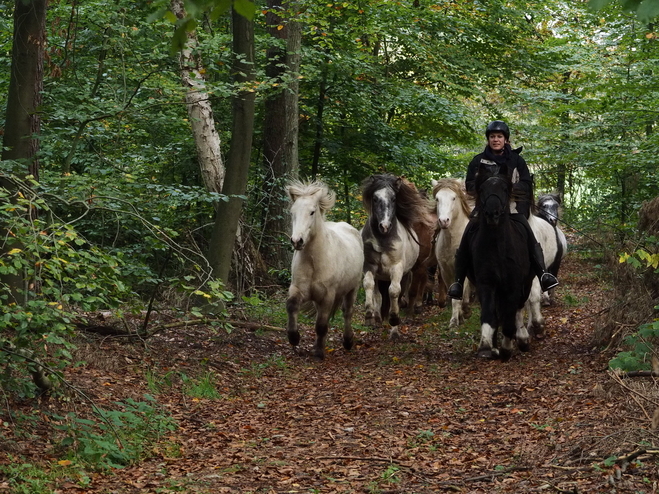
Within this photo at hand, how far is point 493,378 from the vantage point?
8914mm

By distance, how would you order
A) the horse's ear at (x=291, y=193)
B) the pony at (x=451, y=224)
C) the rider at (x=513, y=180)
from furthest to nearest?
the pony at (x=451, y=224), the horse's ear at (x=291, y=193), the rider at (x=513, y=180)

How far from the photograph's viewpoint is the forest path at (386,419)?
17.6ft

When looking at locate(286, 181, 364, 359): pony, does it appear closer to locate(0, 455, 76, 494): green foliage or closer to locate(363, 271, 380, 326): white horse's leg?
locate(363, 271, 380, 326): white horse's leg

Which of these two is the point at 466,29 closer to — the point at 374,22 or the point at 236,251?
the point at 374,22

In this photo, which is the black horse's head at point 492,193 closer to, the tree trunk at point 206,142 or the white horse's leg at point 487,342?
the white horse's leg at point 487,342

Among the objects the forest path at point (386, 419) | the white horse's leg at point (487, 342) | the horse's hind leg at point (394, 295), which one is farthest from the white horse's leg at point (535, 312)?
the horse's hind leg at point (394, 295)

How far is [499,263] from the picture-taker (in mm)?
9523

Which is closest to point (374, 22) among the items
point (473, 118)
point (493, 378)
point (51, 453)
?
point (473, 118)

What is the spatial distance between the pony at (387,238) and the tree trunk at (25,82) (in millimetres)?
5323

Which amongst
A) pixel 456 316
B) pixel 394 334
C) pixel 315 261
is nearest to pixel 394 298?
pixel 394 334

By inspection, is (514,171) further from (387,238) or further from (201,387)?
(201,387)

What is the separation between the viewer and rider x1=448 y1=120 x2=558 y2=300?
32.5ft

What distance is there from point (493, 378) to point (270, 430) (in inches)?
118

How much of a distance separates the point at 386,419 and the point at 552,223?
7.36 meters
